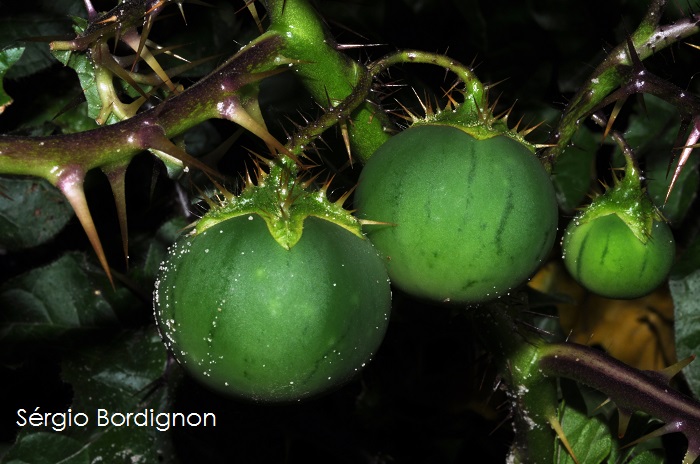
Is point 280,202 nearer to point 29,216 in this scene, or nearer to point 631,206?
point 631,206

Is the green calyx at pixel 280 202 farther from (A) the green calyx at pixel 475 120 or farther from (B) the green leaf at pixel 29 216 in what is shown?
(B) the green leaf at pixel 29 216

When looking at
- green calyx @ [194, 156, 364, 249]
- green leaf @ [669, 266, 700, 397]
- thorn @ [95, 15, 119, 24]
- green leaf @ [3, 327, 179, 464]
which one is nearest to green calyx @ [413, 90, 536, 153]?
green calyx @ [194, 156, 364, 249]

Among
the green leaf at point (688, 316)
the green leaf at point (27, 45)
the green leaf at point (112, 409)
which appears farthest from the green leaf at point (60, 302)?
the green leaf at point (688, 316)

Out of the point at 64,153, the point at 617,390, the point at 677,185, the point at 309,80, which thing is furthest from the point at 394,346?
the point at 64,153

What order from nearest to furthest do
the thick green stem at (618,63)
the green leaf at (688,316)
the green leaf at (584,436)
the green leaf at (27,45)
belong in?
the thick green stem at (618,63)
the green leaf at (584,436)
the green leaf at (27,45)
the green leaf at (688,316)

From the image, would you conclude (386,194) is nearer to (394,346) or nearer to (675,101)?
(675,101)

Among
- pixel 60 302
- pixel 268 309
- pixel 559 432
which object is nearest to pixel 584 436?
pixel 559 432

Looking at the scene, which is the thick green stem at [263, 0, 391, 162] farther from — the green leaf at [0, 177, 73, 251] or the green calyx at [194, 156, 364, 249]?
the green leaf at [0, 177, 73, 251]
